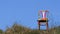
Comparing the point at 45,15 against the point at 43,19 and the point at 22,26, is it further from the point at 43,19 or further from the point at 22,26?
the point at 22,26

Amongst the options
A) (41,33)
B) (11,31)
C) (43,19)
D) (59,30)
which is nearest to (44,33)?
(41,33)

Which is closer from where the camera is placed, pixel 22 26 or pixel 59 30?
pixel 59 30

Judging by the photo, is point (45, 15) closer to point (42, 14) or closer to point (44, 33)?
point (42, 14)

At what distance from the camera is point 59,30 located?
13.9m

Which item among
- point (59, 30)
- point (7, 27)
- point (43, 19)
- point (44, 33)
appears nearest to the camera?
point (59, 30)

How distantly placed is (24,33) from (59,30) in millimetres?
2209

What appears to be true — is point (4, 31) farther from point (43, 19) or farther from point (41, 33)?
point (43, 19)

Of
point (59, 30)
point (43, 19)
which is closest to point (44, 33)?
point (59, 30)

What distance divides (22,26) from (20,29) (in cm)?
34

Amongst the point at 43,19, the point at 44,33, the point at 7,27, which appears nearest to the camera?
the point at 44,33

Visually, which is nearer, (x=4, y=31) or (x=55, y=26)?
(x=55, y=26)

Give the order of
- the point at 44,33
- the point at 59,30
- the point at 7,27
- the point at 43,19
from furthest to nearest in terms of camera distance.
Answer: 1. the point at 43,19
2. the point at 7,27
3. the point at 44,33
4. the point at 59,30

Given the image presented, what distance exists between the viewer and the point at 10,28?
619 inches

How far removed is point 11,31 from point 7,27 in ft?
2.34
